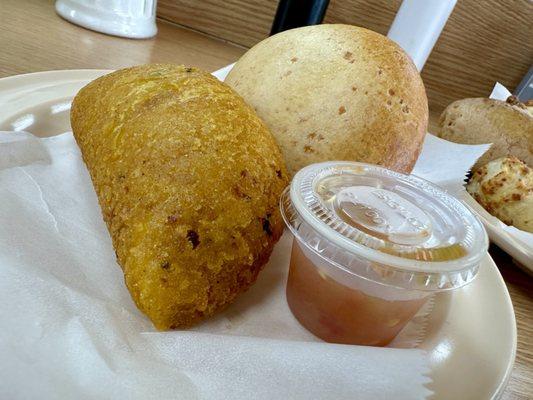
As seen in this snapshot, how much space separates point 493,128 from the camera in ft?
4.04

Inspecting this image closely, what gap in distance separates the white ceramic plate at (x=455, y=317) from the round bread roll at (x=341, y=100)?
22cm

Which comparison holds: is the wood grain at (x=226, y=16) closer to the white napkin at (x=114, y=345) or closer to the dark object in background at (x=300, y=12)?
the dark object in background at (x=300, y=12)

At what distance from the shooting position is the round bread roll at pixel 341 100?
66cm

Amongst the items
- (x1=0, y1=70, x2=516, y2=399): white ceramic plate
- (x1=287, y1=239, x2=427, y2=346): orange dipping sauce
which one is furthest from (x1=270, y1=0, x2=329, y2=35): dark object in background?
(x1=287, y1=239, x2=427, y2=346): orange dipping sauce

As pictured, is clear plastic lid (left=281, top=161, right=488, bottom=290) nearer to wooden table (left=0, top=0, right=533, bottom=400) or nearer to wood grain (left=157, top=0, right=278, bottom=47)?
wooden table (left=0, top=0, right=533, bottom=400)

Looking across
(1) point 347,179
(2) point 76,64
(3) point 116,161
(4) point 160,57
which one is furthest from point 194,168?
(4) point 160,57

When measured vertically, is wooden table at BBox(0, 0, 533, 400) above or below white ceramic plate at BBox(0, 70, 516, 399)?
below

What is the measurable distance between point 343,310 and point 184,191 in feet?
0.72

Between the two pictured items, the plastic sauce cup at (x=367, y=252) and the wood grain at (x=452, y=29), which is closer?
the plastic sauce cup at (x=367, y=252)

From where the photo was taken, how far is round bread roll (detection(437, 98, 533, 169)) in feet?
3.97

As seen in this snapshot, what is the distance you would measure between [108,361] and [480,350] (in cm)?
38

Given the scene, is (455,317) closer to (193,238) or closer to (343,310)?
(343,310)

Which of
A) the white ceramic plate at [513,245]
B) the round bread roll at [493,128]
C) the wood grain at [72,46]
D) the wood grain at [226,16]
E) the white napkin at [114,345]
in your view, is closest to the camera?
the white napkin at [114,345]

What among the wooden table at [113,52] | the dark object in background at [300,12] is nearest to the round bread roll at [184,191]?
the wooden table at [113,52]
